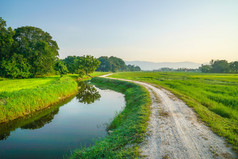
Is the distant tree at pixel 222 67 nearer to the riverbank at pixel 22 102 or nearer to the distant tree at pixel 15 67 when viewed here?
the riverbank at pixel 22 102

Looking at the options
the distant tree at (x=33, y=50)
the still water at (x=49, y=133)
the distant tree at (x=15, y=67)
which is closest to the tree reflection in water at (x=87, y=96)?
the still water at (x=49, y=133)

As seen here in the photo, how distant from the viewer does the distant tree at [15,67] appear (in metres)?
28.9

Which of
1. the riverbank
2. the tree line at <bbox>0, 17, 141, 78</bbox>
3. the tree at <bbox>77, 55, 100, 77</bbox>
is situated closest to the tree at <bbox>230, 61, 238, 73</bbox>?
the tree at <bbox>77, 55, 100, 77</bbox>

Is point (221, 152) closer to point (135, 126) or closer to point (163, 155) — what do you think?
point (163, 155)

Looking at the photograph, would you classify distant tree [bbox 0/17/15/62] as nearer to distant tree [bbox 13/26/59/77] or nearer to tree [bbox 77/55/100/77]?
distant tree [bbox 13/26/59/77]

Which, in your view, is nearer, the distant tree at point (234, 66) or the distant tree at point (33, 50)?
the distant tree at point (33, 50)

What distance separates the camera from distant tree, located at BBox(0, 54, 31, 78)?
28938 millimetres

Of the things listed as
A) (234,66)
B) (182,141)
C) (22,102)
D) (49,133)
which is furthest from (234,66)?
(22,102)

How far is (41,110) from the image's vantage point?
1373 cm

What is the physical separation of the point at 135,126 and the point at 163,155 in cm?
284

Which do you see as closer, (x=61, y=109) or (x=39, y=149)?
(x=39, y=149)

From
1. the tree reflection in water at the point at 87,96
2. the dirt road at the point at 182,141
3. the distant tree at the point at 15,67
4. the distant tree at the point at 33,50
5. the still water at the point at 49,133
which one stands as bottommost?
the still water at the point at 49,133

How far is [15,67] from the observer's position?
3041cm

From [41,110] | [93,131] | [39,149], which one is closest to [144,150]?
[93,131]
